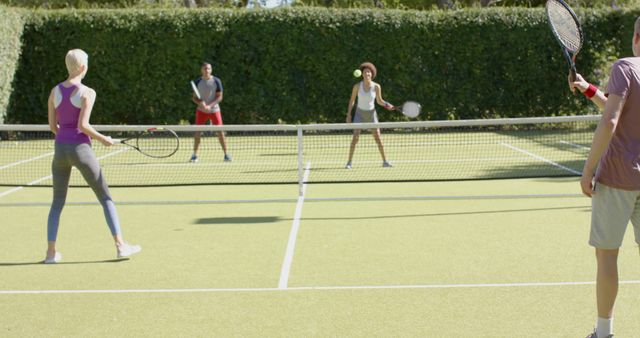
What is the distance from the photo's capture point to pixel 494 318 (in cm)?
550

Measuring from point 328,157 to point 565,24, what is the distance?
1084cm

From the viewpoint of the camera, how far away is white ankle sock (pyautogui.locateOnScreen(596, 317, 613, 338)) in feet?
15.6

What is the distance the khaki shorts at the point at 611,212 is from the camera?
179 inches

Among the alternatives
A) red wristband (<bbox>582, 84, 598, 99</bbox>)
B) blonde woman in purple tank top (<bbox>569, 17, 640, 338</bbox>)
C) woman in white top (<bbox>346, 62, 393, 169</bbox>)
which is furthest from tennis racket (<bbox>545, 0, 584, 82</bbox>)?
woman in white top (<bbox>346, 62, 393, 169</bbox>)

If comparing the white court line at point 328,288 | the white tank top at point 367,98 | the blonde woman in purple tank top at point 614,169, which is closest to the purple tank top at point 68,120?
the white court line at point 328,288

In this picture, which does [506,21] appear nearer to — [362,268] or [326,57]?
[326,57]

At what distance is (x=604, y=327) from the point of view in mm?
4770

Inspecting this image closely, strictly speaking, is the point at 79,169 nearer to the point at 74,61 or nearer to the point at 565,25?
the point at 74,61

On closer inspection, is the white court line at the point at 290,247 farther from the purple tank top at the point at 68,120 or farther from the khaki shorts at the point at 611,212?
the khaki shorts at the point at 611,212

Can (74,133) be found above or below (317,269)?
above

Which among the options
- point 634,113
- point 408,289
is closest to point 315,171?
point 408,289

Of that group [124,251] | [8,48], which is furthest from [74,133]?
[8,48]

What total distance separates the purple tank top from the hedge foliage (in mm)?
15293

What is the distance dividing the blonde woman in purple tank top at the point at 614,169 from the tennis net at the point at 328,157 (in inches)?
208
